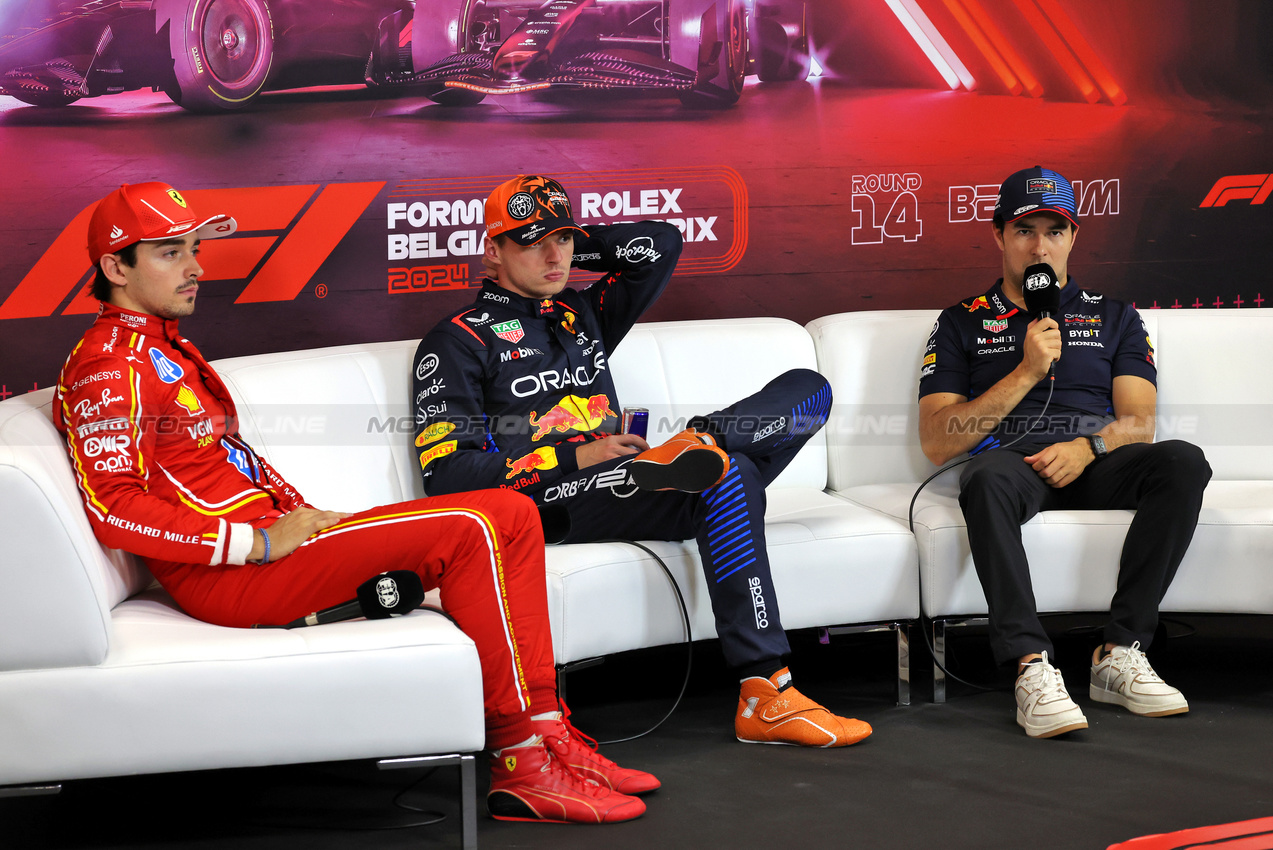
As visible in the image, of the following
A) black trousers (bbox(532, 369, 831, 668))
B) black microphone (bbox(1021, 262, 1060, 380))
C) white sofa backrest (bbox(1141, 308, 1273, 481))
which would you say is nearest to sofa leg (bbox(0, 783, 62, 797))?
black trousers (bbox(532, 369, 831, 668))

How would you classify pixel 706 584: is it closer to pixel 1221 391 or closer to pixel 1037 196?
pixel 1037 196

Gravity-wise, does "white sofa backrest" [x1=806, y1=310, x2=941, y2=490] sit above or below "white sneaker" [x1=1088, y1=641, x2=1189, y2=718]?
above

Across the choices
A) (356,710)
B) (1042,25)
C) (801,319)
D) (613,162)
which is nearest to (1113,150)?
(1042,25)

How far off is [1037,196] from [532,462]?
4.91 feet

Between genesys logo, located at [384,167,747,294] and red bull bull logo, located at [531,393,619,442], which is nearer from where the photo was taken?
red bull bull logo, located at [531,393,619,442]

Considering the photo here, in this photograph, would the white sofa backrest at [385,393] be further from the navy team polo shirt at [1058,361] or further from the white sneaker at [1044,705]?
the white sneaker at [1044,705]

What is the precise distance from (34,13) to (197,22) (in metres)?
0.42

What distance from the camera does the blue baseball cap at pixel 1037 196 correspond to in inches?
120

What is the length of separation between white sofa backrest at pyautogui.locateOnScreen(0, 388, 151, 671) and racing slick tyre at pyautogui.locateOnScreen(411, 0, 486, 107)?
191cm

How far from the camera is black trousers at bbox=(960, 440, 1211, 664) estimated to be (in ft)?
8.50

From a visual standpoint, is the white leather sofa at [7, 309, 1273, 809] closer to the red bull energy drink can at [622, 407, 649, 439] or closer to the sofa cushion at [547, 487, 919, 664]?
the sofa cushion at [547, 487, 919, 664]

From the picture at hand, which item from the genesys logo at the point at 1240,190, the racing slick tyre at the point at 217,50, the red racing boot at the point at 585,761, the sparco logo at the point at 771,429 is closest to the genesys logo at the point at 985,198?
the genesys logo at the point at 1240,190

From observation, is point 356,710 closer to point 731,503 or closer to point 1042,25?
point 731,503

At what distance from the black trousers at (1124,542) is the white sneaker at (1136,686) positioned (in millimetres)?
42
